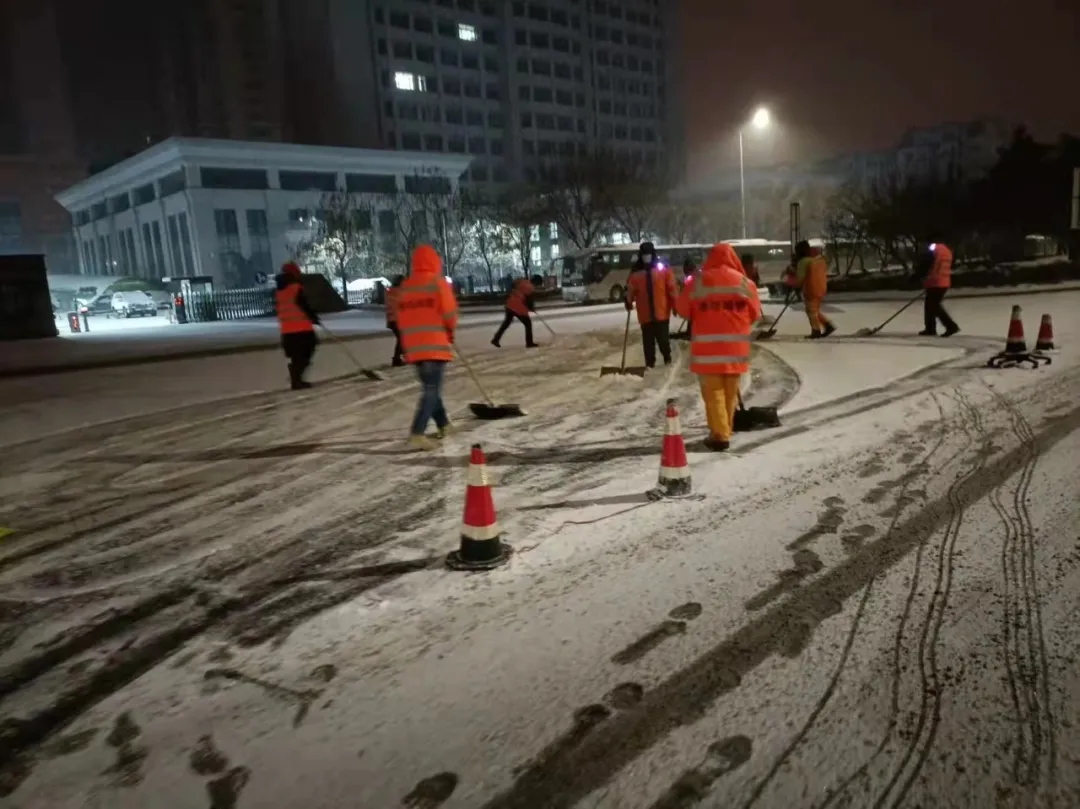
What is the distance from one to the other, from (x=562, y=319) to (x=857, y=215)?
23909 millimetres

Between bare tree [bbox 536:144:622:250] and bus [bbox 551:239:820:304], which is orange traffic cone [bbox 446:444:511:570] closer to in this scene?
bus [bbox 551:239:820:304]

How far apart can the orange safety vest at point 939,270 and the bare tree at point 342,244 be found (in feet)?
128

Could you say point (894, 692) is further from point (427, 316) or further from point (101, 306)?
point (101, 306)

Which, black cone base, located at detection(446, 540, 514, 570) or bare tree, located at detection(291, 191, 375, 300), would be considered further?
bare tree, located at detection(291, 191, 375, 300)

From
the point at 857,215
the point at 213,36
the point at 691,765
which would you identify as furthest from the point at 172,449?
the point at 213,36

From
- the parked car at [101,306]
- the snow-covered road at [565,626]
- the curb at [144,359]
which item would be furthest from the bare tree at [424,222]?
the snow-covered road at [565,626]

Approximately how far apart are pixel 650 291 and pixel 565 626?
7953 mm

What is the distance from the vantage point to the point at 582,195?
52.9m

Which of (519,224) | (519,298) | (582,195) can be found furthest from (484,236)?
(519,298)

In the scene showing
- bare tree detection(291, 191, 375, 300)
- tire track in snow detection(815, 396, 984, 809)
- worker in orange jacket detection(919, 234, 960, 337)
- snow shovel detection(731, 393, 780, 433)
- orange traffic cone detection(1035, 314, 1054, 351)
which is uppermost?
bare tree detection(291, 191, 375, 300)

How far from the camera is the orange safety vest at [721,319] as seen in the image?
6.00 m

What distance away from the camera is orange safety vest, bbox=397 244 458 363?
6.89m

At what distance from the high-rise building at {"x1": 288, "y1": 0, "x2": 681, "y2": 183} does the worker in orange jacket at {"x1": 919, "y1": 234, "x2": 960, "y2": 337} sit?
7422cm

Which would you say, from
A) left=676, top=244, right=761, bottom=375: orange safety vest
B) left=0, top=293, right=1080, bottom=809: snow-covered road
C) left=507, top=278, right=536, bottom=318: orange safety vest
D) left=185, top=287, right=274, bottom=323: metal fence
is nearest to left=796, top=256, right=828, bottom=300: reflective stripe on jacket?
left=507, top=278, right=536, bottom=318: orange safety vest
